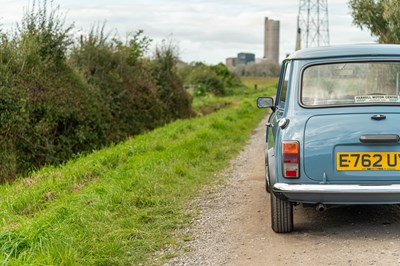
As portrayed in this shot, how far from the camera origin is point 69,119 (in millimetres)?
15289

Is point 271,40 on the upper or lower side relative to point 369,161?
upper

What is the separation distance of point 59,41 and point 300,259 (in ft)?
A: 37.6

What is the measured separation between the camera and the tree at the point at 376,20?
914 inches

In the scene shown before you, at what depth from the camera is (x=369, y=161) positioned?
6.04m

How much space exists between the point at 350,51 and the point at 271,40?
88195 mm

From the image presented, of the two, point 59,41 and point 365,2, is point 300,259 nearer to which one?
point 59,41

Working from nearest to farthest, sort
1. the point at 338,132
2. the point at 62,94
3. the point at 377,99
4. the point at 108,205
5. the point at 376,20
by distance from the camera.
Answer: the point at 338,132
the point at 377,99
the point at 108,205
the point at 62,94
the point at 376,20

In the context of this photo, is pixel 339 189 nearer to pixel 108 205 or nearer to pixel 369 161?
pixel 369 161

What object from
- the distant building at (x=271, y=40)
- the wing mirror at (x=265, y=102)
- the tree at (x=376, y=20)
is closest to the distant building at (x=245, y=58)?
the distant building at (x=271, y=40)

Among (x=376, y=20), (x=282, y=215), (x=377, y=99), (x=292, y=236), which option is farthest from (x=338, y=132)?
(x=376, y=20)

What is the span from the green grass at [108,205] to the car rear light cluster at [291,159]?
1.49m

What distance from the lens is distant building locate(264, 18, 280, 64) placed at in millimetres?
93250

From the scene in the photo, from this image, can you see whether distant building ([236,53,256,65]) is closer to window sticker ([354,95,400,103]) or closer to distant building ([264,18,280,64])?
distant building ([264,18,280,64])

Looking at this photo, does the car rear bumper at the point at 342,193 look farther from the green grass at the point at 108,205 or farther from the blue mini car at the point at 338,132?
the green grass at the point at 108,205
